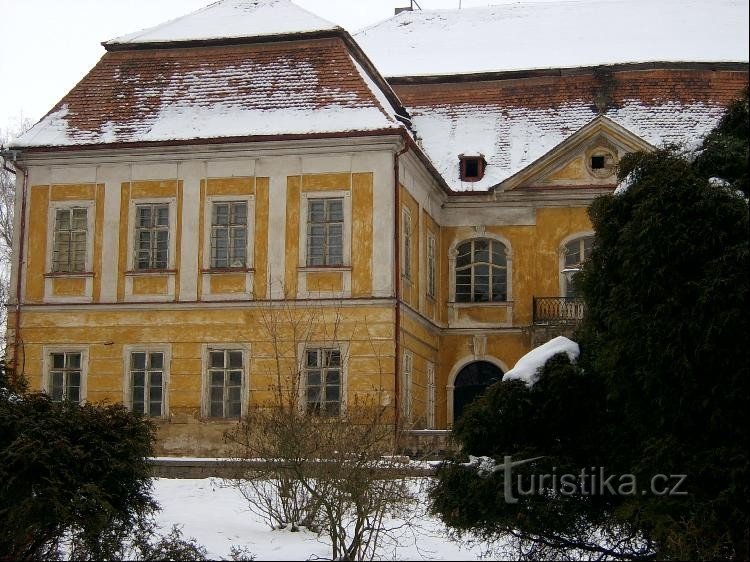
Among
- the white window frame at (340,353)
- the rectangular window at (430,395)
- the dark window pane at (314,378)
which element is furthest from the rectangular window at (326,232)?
the rectangular window at (430,395)

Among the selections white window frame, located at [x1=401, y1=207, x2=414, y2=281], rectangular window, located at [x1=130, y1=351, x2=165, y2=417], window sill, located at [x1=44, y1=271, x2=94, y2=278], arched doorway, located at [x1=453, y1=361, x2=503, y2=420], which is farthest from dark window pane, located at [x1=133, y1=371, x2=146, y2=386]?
arched doorway, located at [x1=453, y1=361, x2=503, y2=420]

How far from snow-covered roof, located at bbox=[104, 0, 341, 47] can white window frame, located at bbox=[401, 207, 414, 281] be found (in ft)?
13.7

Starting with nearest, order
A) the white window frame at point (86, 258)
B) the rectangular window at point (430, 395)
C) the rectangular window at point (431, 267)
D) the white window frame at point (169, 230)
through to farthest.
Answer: the white window frame at point (169, 230), the white window frame at point (86, 258), the rectangular window at point (430, 395), the rectangular window at point (431, 267)

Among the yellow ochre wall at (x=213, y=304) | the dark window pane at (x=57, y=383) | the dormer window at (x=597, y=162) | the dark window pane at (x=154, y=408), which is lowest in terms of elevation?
the dark window pane at (x=154, y=408)

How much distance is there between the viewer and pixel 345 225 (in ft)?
78.4

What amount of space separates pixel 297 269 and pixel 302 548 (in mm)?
10691

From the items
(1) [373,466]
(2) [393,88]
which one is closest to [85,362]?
(2) [393,88]

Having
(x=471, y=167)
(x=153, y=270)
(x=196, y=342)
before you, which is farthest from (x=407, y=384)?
(x=471, y=167)

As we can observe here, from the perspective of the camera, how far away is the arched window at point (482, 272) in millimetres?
27797

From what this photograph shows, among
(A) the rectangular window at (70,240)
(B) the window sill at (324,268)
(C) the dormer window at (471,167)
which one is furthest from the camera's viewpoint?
(C) the dormer window at (471,167)

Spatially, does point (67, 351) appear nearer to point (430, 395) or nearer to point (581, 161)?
point (430, 395)

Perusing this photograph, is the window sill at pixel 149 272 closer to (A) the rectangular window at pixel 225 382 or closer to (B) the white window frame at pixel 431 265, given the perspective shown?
(A) the rectangular window at pixel 225 382

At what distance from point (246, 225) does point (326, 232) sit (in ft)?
5.42

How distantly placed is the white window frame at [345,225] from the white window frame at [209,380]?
79.2 inches
